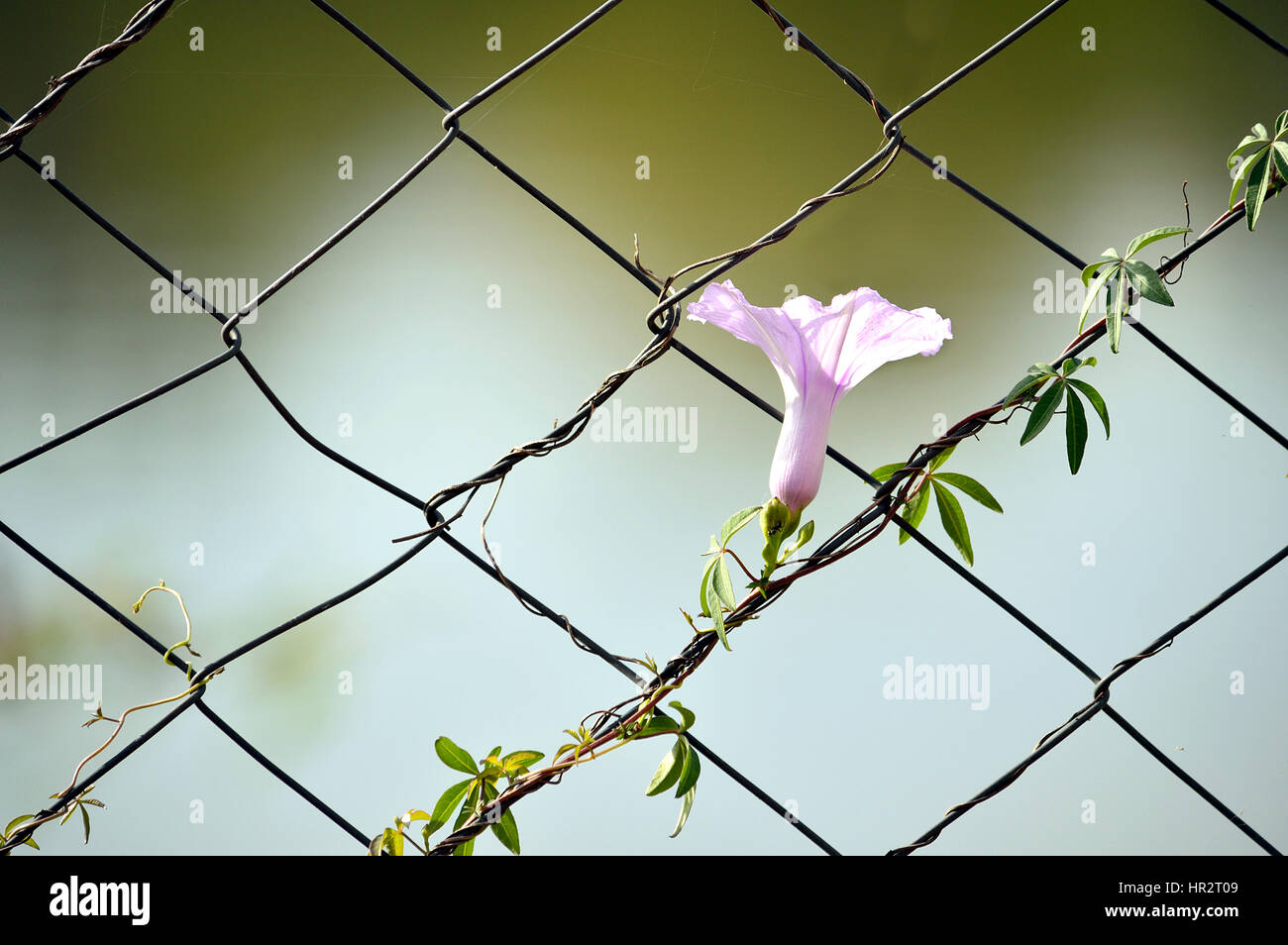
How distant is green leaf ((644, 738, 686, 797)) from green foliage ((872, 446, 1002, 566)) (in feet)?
0.64

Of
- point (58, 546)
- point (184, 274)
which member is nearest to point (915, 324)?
point (184, 274)

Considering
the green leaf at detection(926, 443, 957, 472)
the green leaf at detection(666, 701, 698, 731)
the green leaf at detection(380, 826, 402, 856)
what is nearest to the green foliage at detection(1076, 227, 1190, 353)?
the green leaf at detection(926, 443, 957, 472)

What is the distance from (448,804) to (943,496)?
39 cm

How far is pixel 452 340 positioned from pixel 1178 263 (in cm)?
96

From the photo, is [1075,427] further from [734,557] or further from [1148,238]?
[734,557]

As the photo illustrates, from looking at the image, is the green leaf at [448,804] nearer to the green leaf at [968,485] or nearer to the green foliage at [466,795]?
the green foliage at [466,795]

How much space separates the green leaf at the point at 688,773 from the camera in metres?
0.56

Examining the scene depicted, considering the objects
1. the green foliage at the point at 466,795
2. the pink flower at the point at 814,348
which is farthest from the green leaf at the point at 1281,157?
the green foliage at the point at 466,795

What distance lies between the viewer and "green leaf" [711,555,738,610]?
1.79 feet

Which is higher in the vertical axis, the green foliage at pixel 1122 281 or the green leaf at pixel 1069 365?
the green foliage at pixel 1122 281

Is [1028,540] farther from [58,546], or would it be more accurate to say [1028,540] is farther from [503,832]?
[58,546]

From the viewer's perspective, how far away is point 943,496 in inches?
23.0

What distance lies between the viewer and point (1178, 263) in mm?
557

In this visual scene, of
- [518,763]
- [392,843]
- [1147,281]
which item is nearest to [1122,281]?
[1147,281]
